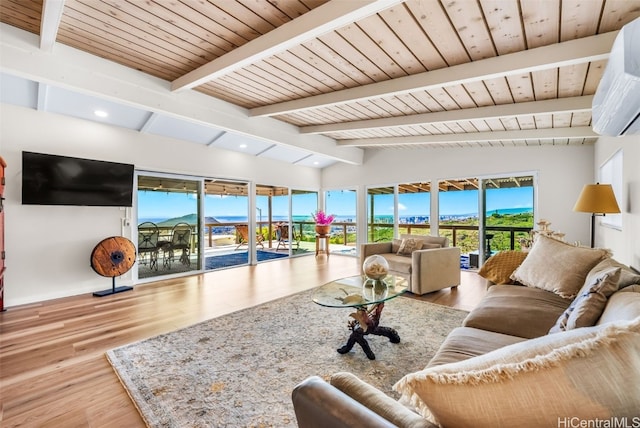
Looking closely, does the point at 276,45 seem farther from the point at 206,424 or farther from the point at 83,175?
the point at 83,175

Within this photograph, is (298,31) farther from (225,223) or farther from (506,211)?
(225,223)

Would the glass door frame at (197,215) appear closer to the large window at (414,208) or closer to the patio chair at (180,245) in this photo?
the patio chair at (180,245)

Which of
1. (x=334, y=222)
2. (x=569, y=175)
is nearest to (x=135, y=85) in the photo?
(x=334, y=222)

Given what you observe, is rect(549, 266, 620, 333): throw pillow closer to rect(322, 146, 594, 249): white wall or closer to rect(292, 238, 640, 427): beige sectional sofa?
rect(292, 238, 640, 427): beige sectional sofa

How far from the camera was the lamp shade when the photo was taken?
8.79 ft

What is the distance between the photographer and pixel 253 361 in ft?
7.39

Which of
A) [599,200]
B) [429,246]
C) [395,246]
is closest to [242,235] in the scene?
[395,246]

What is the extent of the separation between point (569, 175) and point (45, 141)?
7848 mm

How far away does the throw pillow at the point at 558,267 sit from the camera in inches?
84.0

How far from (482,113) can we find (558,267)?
207cm

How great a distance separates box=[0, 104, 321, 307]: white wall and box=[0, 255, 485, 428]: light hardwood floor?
0.94 ft

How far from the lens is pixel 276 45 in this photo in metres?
2.20

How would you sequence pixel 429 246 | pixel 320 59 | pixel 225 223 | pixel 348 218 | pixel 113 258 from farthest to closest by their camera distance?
pixel 348 218 < pixel 225 223 < pixel 429 246 < pixel 113 258 < pixel 320 59

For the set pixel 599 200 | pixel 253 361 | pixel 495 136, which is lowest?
pixel 253 361
